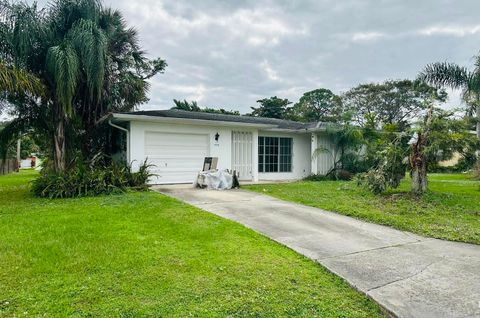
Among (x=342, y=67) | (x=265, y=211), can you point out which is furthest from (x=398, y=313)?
(x=342, y=67)

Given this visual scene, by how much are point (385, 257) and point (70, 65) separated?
8905mm

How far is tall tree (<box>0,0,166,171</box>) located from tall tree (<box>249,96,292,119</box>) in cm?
2541

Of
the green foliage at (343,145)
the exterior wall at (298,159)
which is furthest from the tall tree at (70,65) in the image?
the green foliage at (343,145)

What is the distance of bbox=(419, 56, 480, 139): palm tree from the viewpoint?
36.6ft

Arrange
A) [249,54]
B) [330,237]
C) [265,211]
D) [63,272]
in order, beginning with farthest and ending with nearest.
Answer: [249,54], [265,211], [330,237], [63,272]

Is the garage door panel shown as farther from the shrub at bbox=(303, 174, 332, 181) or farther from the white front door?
the shrub at bbox=(303, 174, 332, 181)

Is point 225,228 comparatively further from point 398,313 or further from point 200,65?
point 200,65

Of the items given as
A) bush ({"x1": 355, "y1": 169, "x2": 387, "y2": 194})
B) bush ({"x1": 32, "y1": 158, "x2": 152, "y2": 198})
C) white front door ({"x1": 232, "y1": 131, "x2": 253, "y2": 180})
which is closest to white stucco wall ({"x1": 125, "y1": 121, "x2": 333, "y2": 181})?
white front door ({"x1": 232, "y1": 131, "x2": 253, "y2": 180})

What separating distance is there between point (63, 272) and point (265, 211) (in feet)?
14.7

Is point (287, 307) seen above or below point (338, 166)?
below

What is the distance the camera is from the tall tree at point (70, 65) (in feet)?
28.5

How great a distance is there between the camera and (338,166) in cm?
1541

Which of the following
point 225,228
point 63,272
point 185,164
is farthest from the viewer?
point 185,164

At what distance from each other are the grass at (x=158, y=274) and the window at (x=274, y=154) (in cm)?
896
